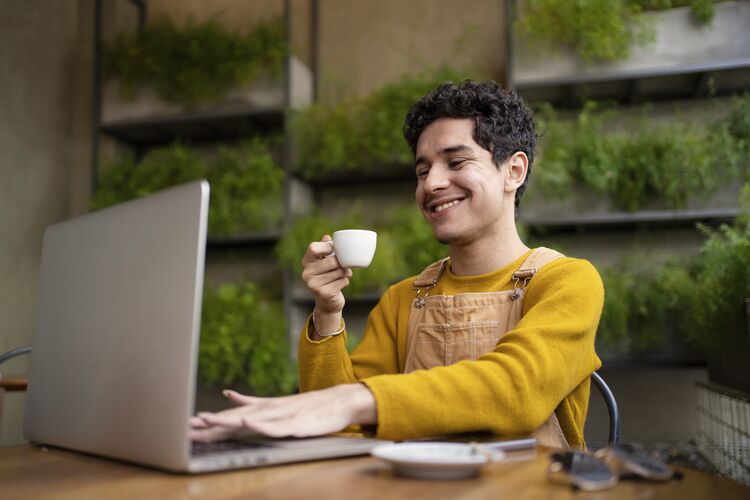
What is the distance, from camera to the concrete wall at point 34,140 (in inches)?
154

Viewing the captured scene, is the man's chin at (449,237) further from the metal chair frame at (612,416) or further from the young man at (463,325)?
the metal chair frame at (612,416)

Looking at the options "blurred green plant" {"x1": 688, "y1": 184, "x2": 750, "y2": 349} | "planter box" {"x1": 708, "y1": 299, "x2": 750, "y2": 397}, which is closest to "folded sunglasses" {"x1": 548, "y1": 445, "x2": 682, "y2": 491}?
"planter box" {"x1": 708, "y1": 299, "x2": 750, "y2": 397}

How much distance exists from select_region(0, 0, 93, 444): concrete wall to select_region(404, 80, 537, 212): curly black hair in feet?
10.5

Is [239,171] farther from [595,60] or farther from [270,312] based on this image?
[595,60]

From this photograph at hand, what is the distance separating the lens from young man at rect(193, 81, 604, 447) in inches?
34.8

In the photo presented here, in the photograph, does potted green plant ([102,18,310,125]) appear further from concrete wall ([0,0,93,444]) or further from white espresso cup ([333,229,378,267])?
white espresso cup ([333,229,378,267])

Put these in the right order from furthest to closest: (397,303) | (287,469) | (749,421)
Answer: (749,421), (397,303), (287,469)

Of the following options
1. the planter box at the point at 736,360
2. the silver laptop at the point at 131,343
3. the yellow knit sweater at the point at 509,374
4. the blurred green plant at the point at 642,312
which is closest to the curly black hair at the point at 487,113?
the yellow knit sweater at the point at 509,374

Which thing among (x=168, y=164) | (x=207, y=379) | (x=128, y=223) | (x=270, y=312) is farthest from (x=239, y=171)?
(x=128, y=223)

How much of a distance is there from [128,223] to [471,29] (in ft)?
11.1

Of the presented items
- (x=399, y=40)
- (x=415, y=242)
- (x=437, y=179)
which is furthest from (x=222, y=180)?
(x=437, y=179)

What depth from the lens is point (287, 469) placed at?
0.75 metres

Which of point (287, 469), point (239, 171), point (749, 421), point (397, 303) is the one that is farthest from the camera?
point (239, 171)

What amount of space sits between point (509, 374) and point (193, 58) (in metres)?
3.49
